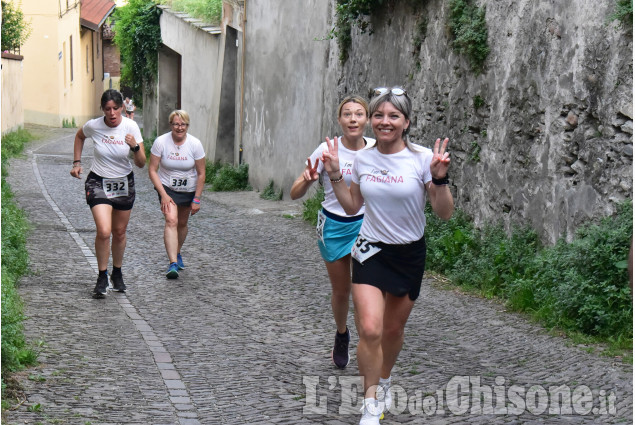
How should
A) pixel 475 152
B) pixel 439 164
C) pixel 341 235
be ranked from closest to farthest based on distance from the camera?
pixel 439 164 < pixel 341 235 < pixel 475 152

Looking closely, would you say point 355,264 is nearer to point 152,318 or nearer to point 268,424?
point 268,424

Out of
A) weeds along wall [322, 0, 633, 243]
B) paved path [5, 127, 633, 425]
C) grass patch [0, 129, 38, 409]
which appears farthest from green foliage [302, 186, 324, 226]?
A: grass patch [0, 129, 38, 409]

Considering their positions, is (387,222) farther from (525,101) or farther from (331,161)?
(525,101)

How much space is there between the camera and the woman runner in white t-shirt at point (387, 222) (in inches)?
196

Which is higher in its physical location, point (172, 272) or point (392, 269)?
point (392, 269)

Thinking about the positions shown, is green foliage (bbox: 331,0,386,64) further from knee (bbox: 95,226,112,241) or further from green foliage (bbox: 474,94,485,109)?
knee (bbox: 95,226,112,241)

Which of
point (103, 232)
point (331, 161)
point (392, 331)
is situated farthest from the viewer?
point (103, 232)

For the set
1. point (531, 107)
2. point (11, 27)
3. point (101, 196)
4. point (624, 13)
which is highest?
point (11, 27)

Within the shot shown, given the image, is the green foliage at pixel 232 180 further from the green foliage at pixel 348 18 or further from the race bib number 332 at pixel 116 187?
the race bib number 332 at pixel 116 187

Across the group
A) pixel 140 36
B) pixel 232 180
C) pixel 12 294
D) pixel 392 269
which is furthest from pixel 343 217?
pixel 140 36

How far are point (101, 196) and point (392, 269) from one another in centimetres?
409

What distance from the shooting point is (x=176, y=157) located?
9469 millimetres

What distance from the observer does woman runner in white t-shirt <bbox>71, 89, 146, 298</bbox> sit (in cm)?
840

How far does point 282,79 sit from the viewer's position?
1803 cm
